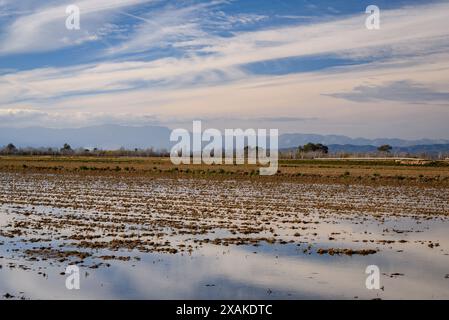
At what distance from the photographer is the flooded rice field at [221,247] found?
1098 cm

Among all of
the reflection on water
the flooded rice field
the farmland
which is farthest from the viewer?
the farmland

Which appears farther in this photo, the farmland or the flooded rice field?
the farmland

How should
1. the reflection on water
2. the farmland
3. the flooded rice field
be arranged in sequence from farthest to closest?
the farmland → the flooded rice field → the reflection on water

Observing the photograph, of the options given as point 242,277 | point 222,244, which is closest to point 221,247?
point 222,244

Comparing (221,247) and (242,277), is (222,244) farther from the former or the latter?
(242,277)

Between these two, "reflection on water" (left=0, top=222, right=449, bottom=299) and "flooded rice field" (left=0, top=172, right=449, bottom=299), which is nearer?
"reflection on water" (left=0, top=222, right=449, bottom=299)

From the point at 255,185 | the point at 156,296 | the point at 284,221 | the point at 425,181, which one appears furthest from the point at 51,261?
the point at 425,181

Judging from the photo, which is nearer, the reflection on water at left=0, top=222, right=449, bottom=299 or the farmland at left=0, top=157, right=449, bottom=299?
the reflection on water at left=0, top=222, right=449, bottom=299

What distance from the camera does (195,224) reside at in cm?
1875

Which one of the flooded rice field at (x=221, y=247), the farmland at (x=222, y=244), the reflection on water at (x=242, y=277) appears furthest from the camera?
the farmland at (x=222, y=244)

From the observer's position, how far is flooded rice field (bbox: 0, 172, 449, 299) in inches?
432

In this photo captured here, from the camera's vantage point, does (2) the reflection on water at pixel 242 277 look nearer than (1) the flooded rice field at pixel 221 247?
Yes

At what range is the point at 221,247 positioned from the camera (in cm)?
1487
